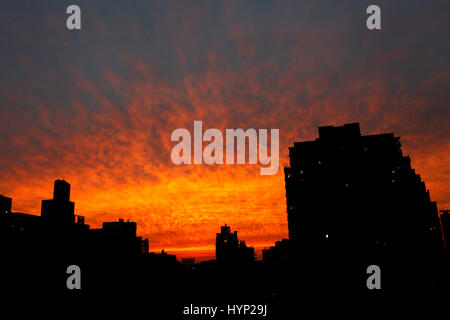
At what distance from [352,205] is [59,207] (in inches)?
3834

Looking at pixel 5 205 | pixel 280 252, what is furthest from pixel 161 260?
pixel 5 205

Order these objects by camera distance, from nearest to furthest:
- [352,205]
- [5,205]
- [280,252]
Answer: [352,205]
[5,205]
[280,252]

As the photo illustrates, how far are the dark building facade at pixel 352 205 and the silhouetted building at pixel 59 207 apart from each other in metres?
84.6

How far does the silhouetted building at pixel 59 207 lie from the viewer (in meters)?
110

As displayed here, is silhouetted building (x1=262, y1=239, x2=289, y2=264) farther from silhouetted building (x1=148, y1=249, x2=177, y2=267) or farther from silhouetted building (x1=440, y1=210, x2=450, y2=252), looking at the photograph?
Result: silhouetted building (x1=440, y1=210, x2=450, y2=252)

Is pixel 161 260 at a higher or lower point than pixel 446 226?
lower

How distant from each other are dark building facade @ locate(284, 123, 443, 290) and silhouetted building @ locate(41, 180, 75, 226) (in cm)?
8463

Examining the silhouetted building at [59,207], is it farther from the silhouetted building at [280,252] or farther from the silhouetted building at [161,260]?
the silhouetted building at [280,252]

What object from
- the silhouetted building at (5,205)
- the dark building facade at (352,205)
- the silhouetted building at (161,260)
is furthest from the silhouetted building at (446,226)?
the silhouetted building at (5,205)

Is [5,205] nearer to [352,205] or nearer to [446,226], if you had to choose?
[352,205]

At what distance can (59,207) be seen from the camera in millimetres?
111750

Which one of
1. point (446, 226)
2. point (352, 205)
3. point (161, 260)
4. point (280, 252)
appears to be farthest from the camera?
point (161, 260)

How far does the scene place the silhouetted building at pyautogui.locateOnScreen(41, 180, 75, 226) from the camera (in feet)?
361
